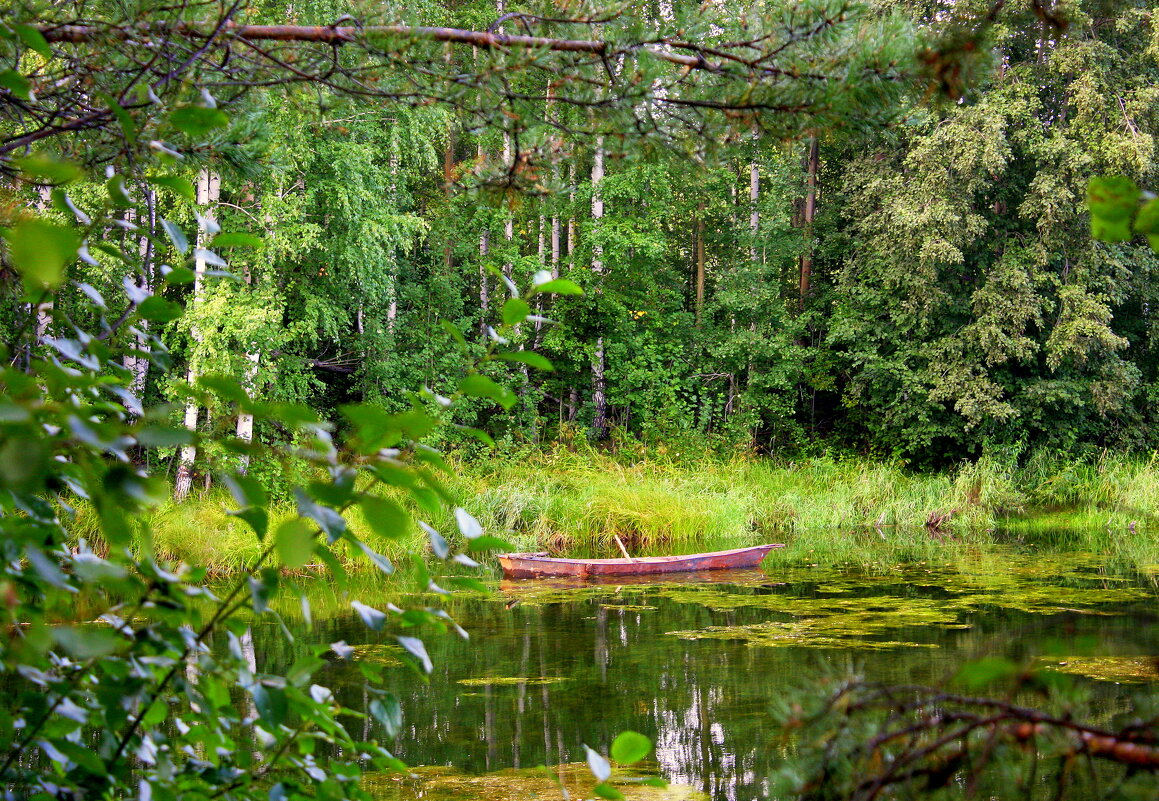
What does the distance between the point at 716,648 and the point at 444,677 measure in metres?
1.68

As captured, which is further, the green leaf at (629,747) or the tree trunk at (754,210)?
the tree trunk at (754,210)

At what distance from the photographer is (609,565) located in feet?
28.6

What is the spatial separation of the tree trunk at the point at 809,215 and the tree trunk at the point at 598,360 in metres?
3.70

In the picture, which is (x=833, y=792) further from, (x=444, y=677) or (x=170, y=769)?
(x=444, y=677)

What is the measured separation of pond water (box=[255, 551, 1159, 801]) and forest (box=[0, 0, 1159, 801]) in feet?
0.14

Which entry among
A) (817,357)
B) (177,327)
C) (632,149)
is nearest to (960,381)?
(817,357)

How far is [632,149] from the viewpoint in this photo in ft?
8.41

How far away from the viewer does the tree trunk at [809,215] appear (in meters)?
16.6

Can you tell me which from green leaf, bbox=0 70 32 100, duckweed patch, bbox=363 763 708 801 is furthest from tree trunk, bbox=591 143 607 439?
green leaf, bbox=0 70 32 100

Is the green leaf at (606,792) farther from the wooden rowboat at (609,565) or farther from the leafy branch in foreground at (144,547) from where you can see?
the wooden rowboat at (609,565)

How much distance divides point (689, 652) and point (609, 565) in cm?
290

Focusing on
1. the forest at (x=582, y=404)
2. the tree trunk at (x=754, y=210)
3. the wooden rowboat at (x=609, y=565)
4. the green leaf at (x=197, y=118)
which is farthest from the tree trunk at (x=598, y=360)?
the green leaf at (x=197, y=118)

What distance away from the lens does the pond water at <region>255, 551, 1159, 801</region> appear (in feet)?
13.2

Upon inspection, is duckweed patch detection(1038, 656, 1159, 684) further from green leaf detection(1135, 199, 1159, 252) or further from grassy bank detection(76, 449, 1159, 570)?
green leaf detection(1135, 199, 1159, 252)
